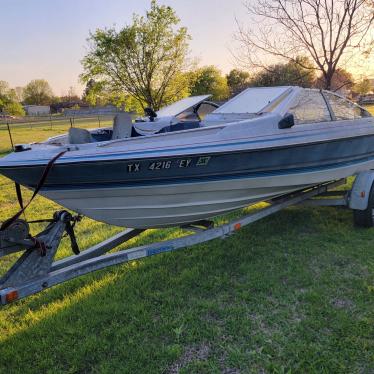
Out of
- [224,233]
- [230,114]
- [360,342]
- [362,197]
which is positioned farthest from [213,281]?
[362,197]

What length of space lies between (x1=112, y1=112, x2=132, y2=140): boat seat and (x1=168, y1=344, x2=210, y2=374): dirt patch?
196cm

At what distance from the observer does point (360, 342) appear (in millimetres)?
2555

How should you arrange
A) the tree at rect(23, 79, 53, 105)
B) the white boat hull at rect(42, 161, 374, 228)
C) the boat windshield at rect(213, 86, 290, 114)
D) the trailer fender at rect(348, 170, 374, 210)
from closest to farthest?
1. the white boat hull at rect(42, 161, 374, 228)
2. the boat windshield at rect(213, 86, 290, 114)
3. the trailer fender at rect(348, 170, 374, 210)
4. the tree at rect(23, 79, 53, 105)

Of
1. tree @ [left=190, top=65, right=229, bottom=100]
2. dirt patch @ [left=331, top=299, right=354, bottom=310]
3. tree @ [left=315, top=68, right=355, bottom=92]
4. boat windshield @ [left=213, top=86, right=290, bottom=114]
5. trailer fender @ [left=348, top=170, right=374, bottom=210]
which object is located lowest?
dirt patch @ [left=331, top=299, right=354, bottom=310]

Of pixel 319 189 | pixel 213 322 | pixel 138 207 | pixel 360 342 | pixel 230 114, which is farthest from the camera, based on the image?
pixel 319 189

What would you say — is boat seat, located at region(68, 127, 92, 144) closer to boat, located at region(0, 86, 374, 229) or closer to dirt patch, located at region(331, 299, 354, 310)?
boat, located at region(0, 86, 374, 229)

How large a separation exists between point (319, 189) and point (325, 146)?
3.18 ft

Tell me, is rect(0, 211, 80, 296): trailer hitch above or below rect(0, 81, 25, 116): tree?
below

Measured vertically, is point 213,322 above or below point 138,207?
below

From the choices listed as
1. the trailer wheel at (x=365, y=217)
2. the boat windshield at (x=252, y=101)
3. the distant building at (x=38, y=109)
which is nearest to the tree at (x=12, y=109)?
the distant building at (x=38, y=109)

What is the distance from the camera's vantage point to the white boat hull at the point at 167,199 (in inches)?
117

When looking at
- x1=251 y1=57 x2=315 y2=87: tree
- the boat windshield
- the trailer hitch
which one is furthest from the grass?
x1=251 y1=57 x2=315 y2=87: tree

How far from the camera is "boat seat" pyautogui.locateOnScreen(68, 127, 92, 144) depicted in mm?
3148

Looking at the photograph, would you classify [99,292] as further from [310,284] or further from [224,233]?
[310,284]
